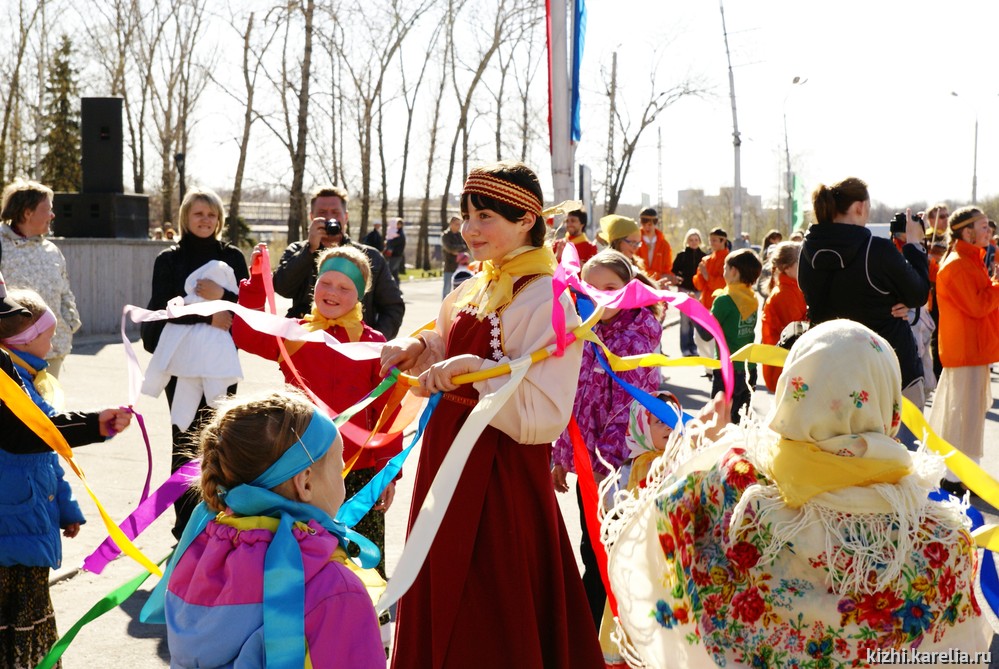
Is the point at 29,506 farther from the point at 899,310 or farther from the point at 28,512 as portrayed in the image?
the point at 899,310

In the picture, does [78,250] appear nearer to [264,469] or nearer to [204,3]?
[264,469]

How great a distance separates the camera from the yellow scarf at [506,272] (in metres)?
3.57

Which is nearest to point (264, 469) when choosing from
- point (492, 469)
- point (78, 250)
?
point (492, 469)

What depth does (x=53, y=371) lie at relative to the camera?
826 cm

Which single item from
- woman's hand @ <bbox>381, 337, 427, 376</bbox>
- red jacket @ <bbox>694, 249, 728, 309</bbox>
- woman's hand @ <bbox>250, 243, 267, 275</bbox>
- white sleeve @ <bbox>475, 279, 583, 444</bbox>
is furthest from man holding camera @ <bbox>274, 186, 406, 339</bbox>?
red jacket @ <bbox>694, 249, 728, 309</bbox>

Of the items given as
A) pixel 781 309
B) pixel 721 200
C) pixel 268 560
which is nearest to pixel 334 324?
pixel 268 560

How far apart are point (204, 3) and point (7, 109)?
25.5 feet

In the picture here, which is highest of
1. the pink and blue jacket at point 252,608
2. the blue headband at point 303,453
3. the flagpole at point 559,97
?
the flagpole at point 559,97

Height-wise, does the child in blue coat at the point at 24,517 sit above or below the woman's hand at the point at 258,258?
below

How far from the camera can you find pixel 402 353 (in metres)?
3.57

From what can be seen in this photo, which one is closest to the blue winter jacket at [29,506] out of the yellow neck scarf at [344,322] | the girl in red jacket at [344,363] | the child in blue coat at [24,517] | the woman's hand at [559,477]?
the child in blue coat at [24,517]

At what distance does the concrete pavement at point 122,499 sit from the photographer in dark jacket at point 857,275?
78.3 inches

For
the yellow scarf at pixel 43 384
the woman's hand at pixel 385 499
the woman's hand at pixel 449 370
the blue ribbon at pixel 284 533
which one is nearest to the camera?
the blue ribbon at pixel 284 533

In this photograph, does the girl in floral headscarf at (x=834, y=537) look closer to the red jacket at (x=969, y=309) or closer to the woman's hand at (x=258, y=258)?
the woman's hand at (x=258, y=258)
